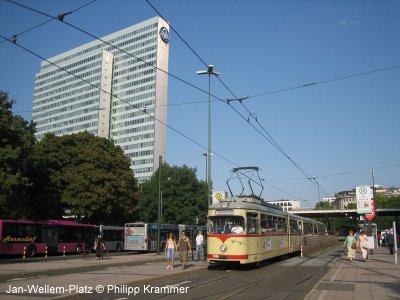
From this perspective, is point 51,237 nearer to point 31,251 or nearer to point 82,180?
point 31,251

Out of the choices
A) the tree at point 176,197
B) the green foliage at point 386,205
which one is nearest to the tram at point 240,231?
the tree at point 176,197

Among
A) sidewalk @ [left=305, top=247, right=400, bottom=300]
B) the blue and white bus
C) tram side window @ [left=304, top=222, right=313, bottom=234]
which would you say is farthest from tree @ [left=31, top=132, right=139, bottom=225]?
sidewalk @ [left=305, top=247, right=400, bottom=300]

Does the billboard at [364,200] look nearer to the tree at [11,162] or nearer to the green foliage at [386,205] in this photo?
the tree at [11,162]

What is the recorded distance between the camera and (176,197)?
206 ft

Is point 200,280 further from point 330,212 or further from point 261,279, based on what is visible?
point 330,212

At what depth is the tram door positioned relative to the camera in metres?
34.8

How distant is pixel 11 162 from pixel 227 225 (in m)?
19.8

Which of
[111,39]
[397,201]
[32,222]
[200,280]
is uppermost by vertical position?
[111,39]

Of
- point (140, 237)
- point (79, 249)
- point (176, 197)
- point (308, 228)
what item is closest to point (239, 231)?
point (308, 228)

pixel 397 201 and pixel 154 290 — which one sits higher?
pixel 397 201

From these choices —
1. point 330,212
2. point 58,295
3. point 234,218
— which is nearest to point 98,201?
point 234,218

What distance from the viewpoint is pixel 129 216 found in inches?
1996

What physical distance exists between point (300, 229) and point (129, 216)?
78.3 ft

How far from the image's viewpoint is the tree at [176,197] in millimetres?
61875
